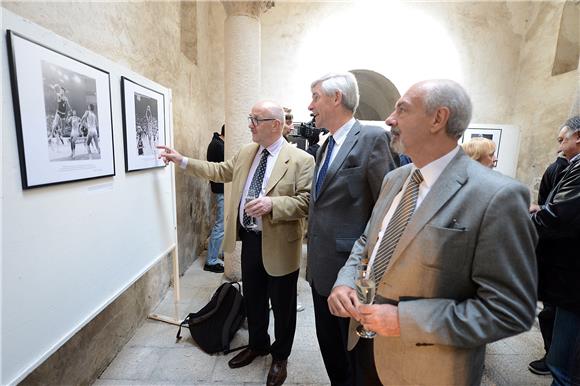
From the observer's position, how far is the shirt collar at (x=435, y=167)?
1.01 meters

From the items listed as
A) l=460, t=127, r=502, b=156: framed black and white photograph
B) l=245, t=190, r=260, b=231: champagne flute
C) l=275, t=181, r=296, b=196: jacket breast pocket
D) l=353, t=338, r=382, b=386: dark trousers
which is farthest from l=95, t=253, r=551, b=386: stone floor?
l=460, t=127, r=502, b=156: framed black and white photograph

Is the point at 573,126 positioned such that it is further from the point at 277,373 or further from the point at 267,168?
the point at 277,373

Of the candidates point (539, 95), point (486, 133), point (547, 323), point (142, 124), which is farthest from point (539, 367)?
point (539, 95)

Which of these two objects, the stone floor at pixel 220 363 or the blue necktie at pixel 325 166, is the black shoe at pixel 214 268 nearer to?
the stone floor at pixel 220 363

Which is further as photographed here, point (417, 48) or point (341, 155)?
point (417, 48)

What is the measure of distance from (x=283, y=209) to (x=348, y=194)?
0.48 meters

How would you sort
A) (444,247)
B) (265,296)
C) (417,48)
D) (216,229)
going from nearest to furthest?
(444,247) < (265,296) < (216,229) < (417,48)

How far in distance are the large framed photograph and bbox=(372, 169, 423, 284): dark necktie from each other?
1.43 meters

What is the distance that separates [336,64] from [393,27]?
1.19 meters

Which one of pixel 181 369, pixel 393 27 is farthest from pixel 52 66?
pixel 393 27

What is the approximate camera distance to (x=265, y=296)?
227 centimetres

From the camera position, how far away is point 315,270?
5.56 feet

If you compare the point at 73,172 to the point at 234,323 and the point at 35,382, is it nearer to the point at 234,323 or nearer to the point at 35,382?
the point at 35,382

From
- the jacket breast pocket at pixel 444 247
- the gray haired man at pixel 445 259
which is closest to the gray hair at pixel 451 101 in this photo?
the gray haired man at pixel 445 259
